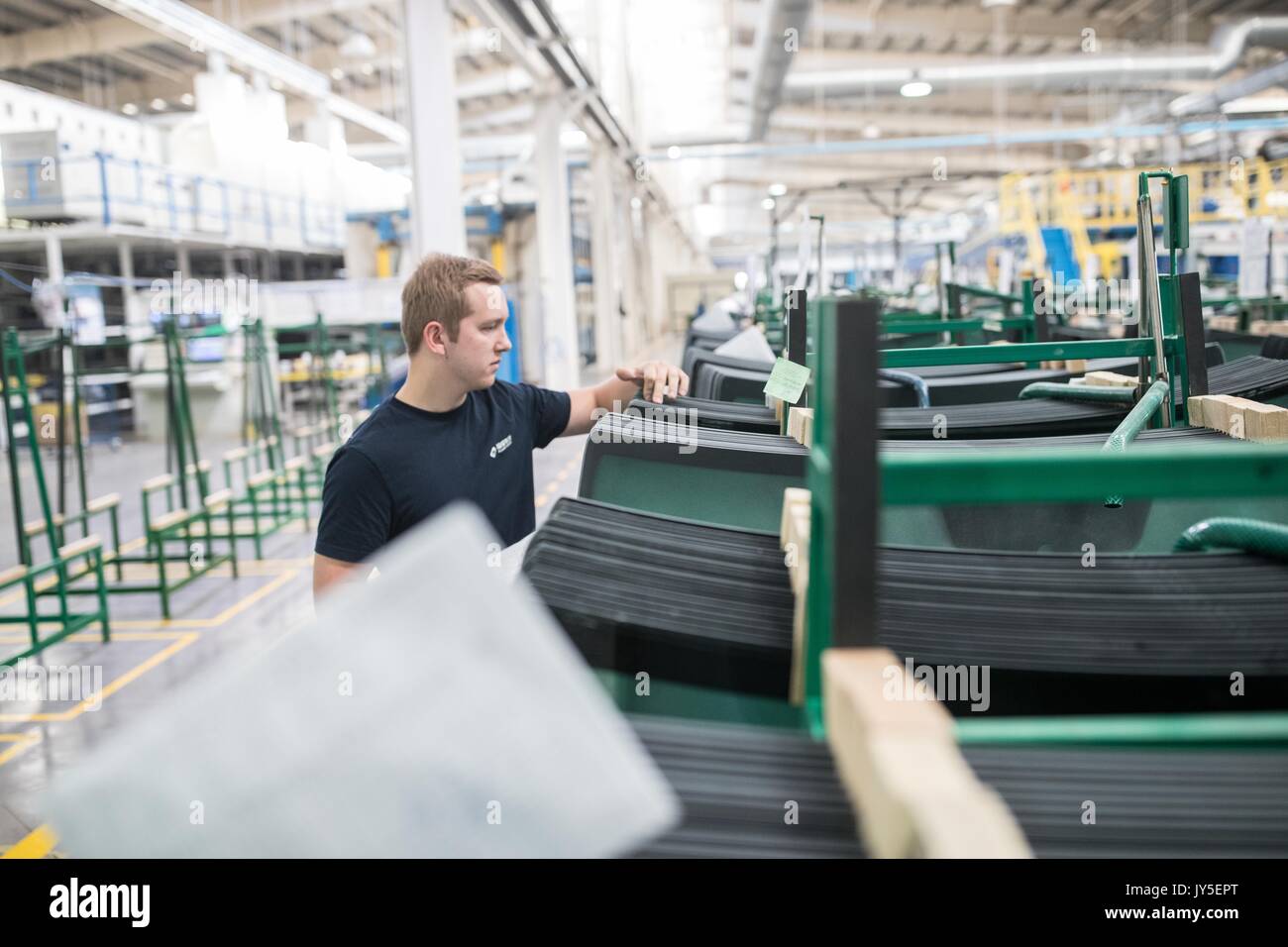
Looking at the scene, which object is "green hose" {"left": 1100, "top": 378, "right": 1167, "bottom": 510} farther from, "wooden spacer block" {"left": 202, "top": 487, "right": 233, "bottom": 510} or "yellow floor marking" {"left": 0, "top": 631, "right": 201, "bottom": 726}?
"wooden spacer block" {"left": 202, "top": 487, "right": 233, "bottom": 510}

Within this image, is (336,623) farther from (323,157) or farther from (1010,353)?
(323,157)

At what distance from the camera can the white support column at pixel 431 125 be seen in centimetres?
746

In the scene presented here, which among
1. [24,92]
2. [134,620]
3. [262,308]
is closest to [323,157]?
[262,308]

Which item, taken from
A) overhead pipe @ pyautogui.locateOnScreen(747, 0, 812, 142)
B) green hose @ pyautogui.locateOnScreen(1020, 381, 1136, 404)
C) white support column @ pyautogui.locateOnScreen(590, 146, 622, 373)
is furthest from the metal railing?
green hose @ pyautogui.locateOnScreen(1020, 381, 1136, 404)

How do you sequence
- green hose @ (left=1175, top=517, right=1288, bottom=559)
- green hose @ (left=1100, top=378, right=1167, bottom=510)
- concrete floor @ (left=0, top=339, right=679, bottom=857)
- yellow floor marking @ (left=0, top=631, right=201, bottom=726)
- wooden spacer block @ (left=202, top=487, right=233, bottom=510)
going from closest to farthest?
green hose @ (left=1175, top=517, right=1288, bottom=559)
green hose @ (left=1100, top=378, right=1167, bottom=510)
concrete floor @ (left=0, top=339, right=679, bottom=857)
yellow floor marking @ (left=0, top=631, right=201, bottom=726)
wooden spacer block @ (left=202, top=487, right=233, bottom=510)

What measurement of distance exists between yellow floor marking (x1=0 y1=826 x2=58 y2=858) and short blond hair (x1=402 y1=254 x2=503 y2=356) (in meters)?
2.38

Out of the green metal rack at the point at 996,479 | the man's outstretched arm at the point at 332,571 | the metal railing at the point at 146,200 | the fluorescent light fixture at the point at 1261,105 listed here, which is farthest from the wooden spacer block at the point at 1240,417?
the fluorescent light fixture at the point at 1261,105

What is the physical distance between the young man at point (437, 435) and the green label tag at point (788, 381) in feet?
1.64

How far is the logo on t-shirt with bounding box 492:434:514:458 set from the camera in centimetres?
287

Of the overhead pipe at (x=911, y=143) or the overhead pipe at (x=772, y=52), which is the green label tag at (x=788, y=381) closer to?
the overhead pipe at (x=772, y=52)

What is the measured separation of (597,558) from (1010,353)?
1701mm

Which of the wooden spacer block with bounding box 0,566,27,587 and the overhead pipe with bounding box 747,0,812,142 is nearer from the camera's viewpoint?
the wooden spacer block with bounding box 0,566,27,587

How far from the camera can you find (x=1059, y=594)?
140 centimetres

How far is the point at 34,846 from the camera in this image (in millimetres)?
3629
